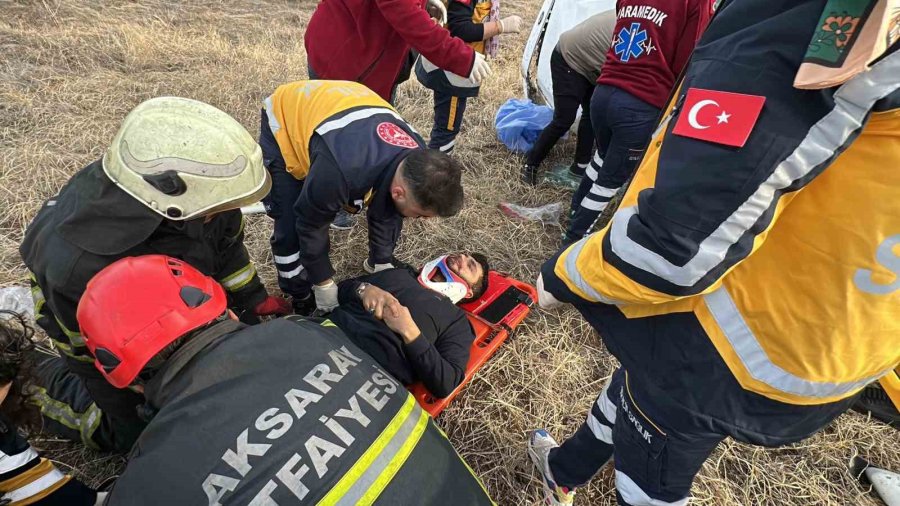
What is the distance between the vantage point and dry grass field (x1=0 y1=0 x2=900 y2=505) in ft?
8.02

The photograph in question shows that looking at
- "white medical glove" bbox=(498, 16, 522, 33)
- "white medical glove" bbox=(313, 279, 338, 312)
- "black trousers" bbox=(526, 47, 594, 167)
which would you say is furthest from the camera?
"white medical glove" bbox=(498, 16, 522, 33)

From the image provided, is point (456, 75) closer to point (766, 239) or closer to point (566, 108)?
point (566, 108)

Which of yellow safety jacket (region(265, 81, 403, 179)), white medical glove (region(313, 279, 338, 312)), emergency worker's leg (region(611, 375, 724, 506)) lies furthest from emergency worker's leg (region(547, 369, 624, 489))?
yellow safety jacket (region(265, 81, 403, 179))

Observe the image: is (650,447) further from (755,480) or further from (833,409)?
(755,480)

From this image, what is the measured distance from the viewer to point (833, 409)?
4.39 feet

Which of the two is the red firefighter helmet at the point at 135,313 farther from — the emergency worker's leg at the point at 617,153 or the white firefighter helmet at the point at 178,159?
the emergency worker's leg at the point at 617,153

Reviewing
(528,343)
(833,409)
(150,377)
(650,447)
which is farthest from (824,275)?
(528,343)

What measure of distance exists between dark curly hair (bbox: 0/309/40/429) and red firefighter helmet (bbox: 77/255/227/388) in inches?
20.0

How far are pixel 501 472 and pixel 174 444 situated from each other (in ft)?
5.59

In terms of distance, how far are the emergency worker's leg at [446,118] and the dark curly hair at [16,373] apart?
3.03 m

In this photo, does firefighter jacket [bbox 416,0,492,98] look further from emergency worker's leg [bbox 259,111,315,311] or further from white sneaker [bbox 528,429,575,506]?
white sneaker [bbox 528,429,575,506]

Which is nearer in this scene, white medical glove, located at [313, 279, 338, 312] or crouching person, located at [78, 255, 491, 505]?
crouching person, located at [78, 255, 491, 505]

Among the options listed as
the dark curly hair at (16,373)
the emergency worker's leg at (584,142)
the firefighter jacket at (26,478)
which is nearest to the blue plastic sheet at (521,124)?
the emergency worker's leg at (584,142)

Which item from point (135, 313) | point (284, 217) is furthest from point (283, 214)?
point (135, 313)
